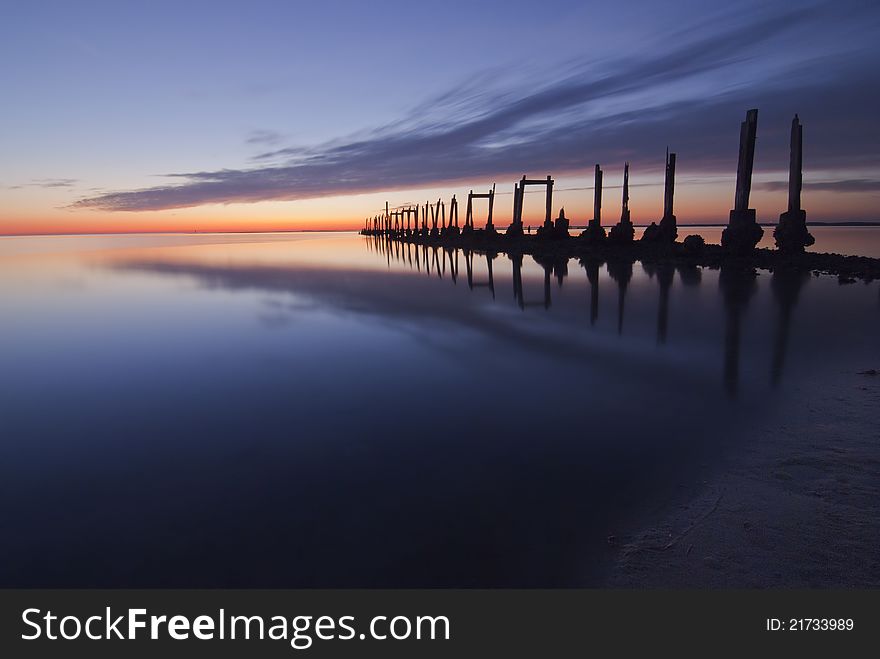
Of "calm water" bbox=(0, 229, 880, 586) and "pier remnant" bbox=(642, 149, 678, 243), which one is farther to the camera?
"pier remnant" bbox=(642, 149, 678, 243)

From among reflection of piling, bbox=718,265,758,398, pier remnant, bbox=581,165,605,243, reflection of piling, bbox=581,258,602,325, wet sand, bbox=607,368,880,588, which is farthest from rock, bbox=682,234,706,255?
wet sand, bbox=607,368,880,588

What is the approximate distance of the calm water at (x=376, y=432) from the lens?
9.71 feet

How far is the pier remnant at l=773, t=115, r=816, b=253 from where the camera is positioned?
62.8 ft

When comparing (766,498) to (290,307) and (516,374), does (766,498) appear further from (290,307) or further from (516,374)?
(290,307)

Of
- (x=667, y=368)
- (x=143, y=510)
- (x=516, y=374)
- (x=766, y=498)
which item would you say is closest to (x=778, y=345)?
(x=667, y=368)

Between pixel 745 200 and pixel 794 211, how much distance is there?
5.91 ft

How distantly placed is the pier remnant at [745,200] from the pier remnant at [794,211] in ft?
3.25

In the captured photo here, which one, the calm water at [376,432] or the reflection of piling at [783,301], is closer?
the calm water at [376,432]

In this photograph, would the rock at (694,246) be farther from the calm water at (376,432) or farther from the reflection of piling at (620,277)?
the calm water at (376,432)

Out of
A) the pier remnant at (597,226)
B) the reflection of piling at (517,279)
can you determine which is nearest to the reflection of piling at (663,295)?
the reflection of piling at (517,279)

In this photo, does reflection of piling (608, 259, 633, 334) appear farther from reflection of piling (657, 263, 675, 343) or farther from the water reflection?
reflection of piling (657, 263, 675, 343)

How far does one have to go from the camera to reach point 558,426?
493 cm

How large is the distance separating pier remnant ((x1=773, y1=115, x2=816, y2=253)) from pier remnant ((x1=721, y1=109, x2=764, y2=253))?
99 cm

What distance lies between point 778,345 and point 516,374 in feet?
15.1
